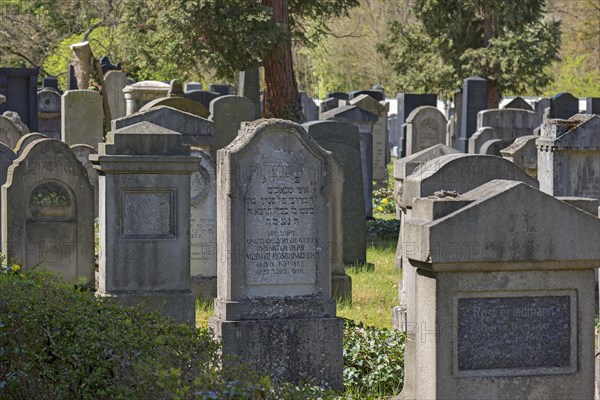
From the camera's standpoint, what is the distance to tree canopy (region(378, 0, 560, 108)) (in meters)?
34.0

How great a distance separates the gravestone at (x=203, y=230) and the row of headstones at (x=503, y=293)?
5.99m

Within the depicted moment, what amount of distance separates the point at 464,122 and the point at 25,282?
60.9ft

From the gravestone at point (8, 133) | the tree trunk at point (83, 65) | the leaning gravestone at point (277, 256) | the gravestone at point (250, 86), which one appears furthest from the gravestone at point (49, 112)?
the leaning gravestone at point (277, 256)

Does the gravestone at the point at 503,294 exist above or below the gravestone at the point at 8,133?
below

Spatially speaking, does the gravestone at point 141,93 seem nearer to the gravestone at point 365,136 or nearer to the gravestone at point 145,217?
the gravestone at point 365,136

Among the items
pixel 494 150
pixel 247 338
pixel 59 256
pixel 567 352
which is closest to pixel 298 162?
pixel 247 338

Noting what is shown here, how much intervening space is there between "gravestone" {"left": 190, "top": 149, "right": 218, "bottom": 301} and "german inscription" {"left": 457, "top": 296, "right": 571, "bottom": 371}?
20.7 ft

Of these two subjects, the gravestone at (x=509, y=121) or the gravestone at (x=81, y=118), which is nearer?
the gravestone at (x=81, y=118)

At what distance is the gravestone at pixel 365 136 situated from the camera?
61.5 feet

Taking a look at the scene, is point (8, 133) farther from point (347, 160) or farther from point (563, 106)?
point (563, 106)

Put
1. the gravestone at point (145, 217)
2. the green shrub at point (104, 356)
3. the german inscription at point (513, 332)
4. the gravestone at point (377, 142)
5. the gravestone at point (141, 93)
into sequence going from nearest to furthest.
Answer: the green shrub at point (104, 356), the german inscription at point (513, 332), the gravestone at point (145, 217), the gravestone at point (141, 93), the gravestone at point (377, 142)

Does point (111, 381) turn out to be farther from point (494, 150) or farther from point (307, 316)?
point (494, 150)

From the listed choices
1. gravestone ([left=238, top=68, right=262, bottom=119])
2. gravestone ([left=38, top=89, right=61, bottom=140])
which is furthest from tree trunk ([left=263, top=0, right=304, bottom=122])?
gravestone ([left=38, top=89, right=61, bottom=140])

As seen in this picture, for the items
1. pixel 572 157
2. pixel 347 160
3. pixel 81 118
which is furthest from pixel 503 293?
pixel 81 118
